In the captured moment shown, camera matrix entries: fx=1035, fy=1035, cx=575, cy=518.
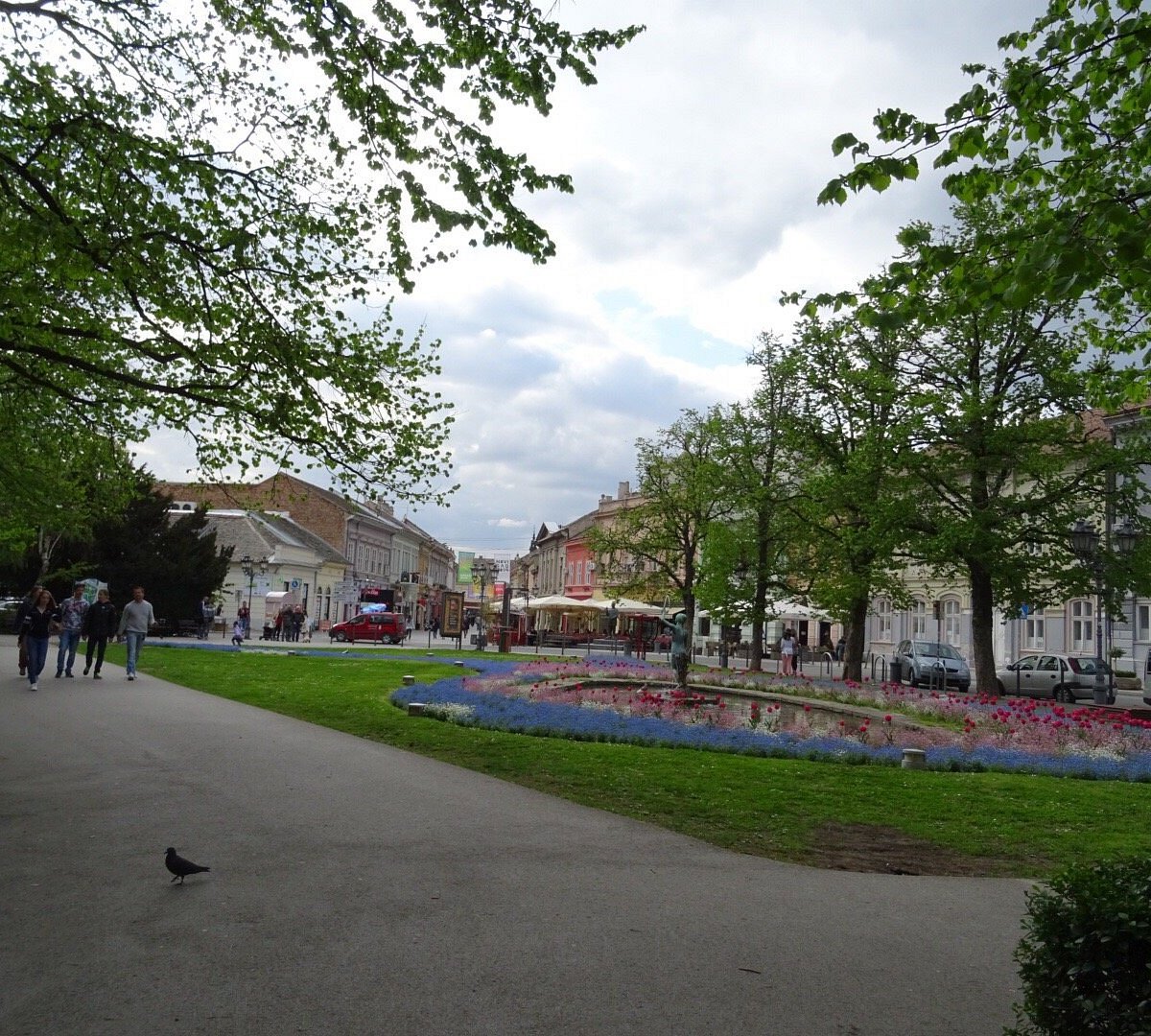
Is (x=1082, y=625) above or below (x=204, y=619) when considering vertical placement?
above

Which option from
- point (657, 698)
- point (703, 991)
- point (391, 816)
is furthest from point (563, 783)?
point (657, 698)

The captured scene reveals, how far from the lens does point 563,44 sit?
9.96 m

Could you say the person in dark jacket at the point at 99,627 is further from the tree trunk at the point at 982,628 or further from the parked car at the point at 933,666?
the parked car at the point at 933,666

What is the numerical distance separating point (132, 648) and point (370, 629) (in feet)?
114

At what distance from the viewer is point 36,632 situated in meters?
19.2

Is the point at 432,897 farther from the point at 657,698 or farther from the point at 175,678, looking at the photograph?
the point at 175,678

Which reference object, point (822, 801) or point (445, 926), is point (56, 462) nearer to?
point (822, 801)

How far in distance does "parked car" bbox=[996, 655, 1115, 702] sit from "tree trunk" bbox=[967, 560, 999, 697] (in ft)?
18.2

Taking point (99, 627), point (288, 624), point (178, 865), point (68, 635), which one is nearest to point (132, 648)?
point (99, 627)

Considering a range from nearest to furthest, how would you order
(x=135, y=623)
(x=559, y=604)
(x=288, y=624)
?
(x=135, y=623) < (x=288, y=624) < (x=559, y=604)

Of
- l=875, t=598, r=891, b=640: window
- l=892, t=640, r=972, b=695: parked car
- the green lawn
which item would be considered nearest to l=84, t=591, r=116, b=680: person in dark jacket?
the green lawn

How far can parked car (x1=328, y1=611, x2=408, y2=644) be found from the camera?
183ft

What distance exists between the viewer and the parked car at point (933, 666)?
1383 inches

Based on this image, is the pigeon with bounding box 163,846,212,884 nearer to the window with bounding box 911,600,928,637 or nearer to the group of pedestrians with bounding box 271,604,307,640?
the group of pedestrians with bounding box 271,604,307,640
